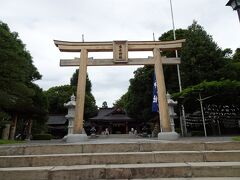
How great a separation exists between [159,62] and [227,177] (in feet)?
33.2

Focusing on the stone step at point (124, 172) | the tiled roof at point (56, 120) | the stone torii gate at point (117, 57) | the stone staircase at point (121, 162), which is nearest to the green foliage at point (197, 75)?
the stone torii gate at point (117, 57)

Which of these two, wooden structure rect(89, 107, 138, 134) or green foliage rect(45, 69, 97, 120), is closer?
wooden structure rect(89, 107, 138, 134)

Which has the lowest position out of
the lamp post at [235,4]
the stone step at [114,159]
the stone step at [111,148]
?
the stone step at [114,159]

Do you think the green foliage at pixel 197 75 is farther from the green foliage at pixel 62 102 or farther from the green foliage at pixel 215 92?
the green foliage at pixel 62 102

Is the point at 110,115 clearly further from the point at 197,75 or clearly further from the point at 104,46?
the point at 104,46

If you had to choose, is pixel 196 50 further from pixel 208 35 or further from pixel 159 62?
pixel 159 62

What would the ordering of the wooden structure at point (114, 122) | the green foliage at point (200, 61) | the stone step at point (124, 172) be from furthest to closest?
the wooden structure at point (114, 122) → the green foliage at point (200, 61) → the stone step at point (124, 172)

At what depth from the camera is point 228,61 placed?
82.7 feet

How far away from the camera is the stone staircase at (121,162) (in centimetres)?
476

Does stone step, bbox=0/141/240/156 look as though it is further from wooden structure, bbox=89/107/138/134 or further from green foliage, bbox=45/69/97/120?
green foliage, bbox=45/69/97/120

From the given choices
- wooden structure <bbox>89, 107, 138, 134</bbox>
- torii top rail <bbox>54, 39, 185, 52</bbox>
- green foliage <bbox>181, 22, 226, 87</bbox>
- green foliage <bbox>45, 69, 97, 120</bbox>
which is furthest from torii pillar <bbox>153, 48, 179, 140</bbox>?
green foliage <bbox>45, 69, 97, 120</bbox>

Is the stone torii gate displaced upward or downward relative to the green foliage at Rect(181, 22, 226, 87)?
downward

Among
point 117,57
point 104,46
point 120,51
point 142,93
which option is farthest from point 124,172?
point 142,93

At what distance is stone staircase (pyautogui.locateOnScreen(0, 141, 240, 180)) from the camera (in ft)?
15.6
